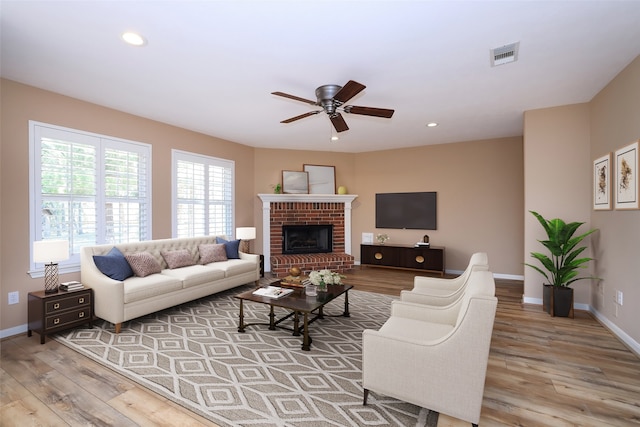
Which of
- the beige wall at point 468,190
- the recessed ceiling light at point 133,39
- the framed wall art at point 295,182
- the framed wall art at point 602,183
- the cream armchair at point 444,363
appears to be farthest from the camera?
the framed wall art at point 295,182

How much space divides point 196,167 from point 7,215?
2.64 metres

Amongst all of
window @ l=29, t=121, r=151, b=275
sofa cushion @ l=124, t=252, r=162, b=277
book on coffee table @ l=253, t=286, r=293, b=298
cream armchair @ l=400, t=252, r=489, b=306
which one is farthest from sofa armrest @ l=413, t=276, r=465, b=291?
window @ l=29, t=121, r=151, b=275

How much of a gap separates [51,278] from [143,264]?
0.91 meters

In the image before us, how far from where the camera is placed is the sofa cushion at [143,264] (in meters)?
3.84

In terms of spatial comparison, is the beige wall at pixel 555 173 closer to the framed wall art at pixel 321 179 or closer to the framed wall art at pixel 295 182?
the framed wall art at pixel 321 179

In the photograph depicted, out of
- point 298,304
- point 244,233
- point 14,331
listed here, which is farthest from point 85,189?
point 298,304

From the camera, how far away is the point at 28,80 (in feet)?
10.7

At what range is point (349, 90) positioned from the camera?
2682 mm

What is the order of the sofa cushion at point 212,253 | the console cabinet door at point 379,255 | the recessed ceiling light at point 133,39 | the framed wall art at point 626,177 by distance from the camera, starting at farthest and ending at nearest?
the console cabinet door at point 379,255
the sofa cushion at point 212,253
the framed wall art at point 626,177
the recessed ceiling light at point 133,39

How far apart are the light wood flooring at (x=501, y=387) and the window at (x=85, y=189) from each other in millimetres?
1263

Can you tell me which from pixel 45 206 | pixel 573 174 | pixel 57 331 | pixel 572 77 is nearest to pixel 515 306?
pixel 573 174

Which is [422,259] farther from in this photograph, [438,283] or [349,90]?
[349,90]

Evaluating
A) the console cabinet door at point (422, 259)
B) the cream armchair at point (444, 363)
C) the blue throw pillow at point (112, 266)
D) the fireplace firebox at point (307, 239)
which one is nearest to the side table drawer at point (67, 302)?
the blue throw pillow at point (112, 266)

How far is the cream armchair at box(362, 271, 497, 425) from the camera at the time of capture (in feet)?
5.58
